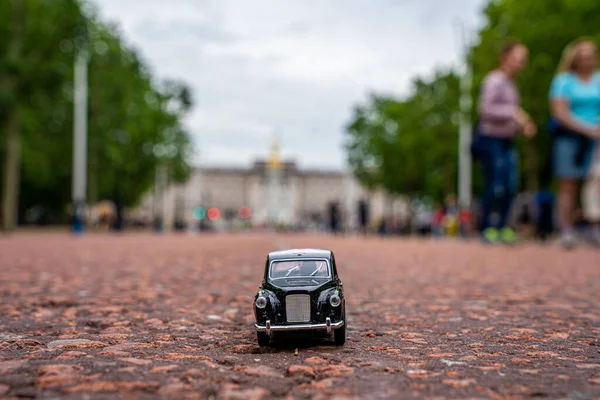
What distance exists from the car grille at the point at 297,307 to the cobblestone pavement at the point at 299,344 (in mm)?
181

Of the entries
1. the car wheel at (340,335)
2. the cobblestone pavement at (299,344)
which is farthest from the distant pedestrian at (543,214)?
the car wheel at (340,335)

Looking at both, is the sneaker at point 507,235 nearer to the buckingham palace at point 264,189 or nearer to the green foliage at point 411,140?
the green foliage at point 411,140

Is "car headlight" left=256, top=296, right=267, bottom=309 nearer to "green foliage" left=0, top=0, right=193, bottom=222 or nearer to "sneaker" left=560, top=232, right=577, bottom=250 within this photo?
"sneaker" left=560, top=232, right=577, bottom=250

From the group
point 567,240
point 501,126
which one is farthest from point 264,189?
point 501,126

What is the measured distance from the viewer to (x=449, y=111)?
4750 cm

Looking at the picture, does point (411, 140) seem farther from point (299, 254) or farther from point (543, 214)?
point (299, 254)

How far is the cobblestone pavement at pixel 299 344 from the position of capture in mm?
2578

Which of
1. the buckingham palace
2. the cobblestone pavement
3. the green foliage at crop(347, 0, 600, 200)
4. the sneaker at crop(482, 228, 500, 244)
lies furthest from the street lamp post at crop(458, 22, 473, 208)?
the buckingham palace

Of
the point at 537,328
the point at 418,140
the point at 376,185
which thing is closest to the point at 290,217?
the point at 376,185

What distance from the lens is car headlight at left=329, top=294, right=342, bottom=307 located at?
3.23 metres

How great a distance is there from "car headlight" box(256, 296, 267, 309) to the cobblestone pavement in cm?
23

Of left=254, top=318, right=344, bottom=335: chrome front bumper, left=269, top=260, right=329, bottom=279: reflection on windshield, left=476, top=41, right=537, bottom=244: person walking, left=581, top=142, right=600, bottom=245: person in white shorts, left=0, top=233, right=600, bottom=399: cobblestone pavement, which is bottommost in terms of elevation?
left=0, top=233, right=600, bottom=399: cobblestone pavement

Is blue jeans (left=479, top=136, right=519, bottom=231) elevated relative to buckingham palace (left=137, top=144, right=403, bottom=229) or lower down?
lower down

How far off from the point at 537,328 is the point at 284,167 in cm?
14747
